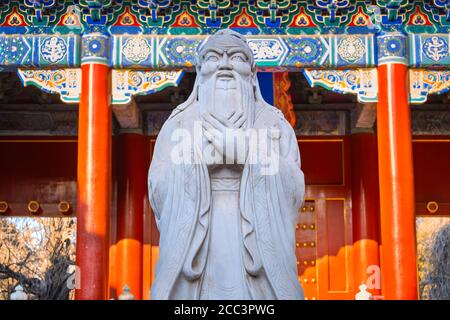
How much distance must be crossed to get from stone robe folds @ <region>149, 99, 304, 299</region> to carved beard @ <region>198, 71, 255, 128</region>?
0.13 m

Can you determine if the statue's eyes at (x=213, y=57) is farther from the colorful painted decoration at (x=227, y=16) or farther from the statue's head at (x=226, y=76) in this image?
the colorful painted decoration at (x=227, y=16)

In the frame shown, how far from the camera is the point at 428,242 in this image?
43.8 feet

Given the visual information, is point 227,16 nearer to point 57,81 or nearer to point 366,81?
point 366,81

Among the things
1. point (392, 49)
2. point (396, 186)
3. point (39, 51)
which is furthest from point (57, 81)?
point (396, 186)

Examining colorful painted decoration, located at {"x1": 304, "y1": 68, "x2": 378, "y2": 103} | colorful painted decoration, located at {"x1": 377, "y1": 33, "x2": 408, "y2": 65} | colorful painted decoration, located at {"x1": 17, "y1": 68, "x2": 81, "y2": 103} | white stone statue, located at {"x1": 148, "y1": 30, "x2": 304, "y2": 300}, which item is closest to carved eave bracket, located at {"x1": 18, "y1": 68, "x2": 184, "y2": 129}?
colorful painted decoration, located at {"x1": 17, "y1": 68, "x2": 81, "y2": 103}

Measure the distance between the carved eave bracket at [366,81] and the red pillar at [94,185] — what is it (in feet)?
8.15

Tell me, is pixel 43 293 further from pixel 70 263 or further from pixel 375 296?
pixel 375 296

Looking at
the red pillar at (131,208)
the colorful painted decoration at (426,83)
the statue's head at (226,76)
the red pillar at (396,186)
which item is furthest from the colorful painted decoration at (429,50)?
the statue's head at (226,76)

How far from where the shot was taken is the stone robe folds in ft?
15.7

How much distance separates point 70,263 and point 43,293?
0.57 metres

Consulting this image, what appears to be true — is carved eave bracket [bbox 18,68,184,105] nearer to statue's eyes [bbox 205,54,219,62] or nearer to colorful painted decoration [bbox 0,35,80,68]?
colorful painted decoration [bbox 0,35,80,68]

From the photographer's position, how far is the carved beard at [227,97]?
16.8 ft

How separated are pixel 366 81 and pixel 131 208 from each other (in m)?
3.85

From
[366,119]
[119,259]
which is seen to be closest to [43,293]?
[119,259]
